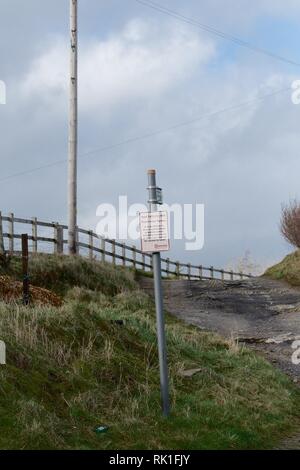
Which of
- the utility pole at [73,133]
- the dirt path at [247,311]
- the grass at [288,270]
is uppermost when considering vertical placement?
the utility pole at [73,133]

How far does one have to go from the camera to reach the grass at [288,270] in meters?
32.3

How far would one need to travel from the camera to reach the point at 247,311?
2269 centimetres

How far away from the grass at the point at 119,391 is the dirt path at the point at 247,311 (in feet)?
9.60

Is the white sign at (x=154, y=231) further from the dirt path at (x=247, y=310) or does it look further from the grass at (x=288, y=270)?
the grass at (x=288, y=270)

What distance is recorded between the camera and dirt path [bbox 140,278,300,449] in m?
16.9

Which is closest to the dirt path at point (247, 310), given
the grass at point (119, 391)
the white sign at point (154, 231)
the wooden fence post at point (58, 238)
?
the grass at point (119, 391)

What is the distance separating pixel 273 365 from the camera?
47.9ft

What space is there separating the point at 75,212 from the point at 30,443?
1953 centimetres

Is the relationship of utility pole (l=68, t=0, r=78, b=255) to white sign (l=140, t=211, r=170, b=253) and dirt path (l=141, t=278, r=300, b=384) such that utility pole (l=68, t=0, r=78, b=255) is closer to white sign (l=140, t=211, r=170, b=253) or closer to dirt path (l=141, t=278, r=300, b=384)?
dirt path (l=141, t=278, r=300, b=384)

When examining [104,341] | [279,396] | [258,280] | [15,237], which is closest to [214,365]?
[279,396]

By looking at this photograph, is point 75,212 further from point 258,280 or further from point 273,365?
point 273,365

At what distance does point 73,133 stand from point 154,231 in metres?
18.1

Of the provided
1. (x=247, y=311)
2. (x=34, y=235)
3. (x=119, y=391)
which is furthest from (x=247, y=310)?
(x=119, y=391)

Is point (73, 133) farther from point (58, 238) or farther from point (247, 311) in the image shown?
point (247, 311)
